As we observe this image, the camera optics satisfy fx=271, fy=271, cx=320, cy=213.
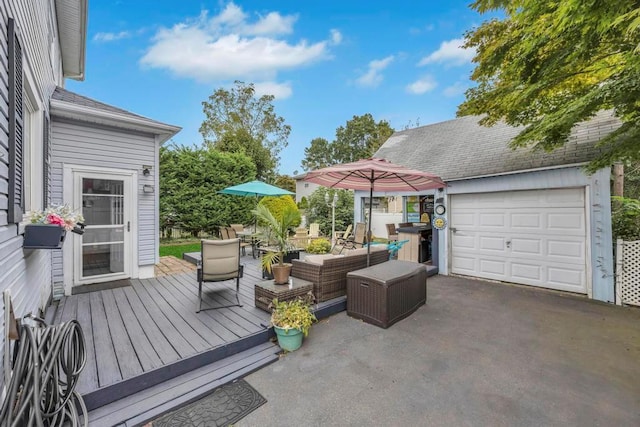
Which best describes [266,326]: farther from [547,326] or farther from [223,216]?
[223,216]

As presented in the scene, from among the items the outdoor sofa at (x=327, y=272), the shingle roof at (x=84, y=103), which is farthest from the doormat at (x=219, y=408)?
the shingle roof at (x=84, y=103)

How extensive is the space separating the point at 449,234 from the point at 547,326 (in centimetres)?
342

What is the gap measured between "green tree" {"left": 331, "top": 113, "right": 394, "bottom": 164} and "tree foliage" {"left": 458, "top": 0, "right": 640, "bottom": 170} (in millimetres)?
24357

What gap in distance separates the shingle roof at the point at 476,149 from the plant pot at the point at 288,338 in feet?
19.1

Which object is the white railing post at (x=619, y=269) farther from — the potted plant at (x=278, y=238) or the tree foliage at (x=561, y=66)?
the potted plant at (x=278, y=238)

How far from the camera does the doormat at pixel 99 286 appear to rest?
461 centimetres

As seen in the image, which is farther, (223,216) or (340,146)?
(340,146)

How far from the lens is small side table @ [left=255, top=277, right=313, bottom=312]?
147 inches

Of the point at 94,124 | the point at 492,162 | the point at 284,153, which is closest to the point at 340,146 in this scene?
the point at 284,153

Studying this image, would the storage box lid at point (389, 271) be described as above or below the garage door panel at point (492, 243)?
below

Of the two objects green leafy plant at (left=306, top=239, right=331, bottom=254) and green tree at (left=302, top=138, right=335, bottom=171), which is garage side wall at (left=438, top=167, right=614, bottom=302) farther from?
green tree at (left=302, top=138, right=335, bottom=171)

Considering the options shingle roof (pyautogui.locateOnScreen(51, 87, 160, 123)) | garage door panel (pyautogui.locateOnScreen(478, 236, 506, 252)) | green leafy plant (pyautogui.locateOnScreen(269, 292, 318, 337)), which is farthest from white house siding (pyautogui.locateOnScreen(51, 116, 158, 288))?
garage door panel (pyautogui.locateOnScreen(478, 236, 506, 252))

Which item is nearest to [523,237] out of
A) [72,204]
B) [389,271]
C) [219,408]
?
[389,271]

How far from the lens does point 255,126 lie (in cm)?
2303
